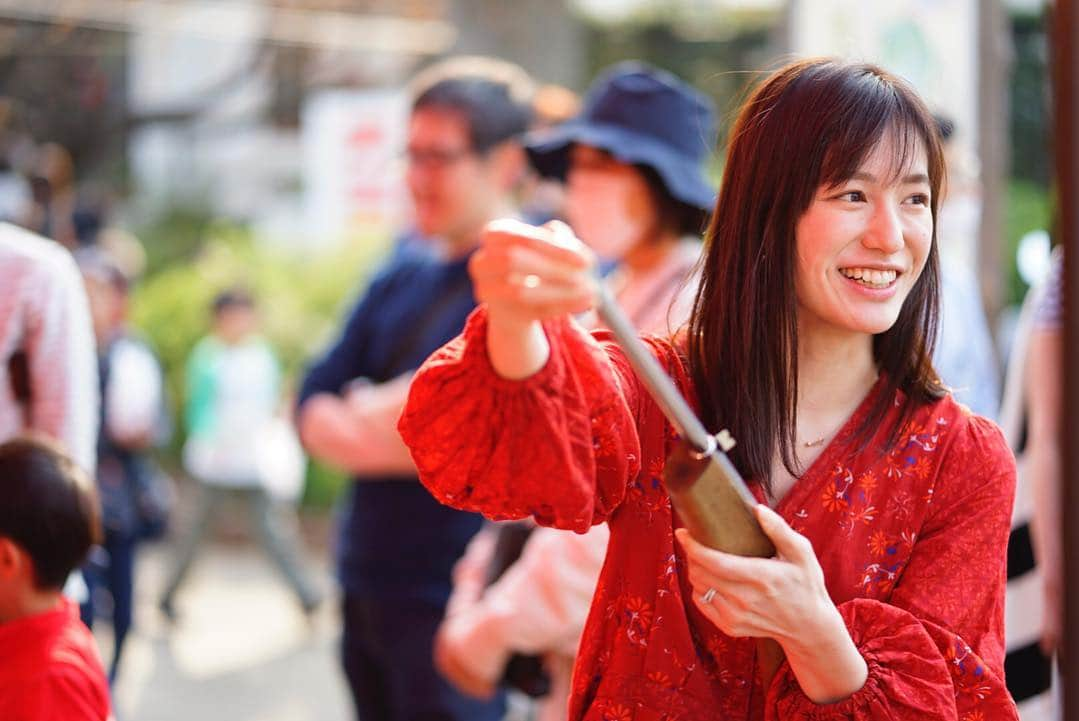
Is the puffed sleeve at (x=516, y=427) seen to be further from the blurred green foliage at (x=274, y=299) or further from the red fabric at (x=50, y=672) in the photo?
the blurred green foliage at (x=274, y=299)

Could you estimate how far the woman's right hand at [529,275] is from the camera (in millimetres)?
1312

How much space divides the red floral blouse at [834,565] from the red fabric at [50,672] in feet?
3.04

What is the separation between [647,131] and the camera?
3.09 metres

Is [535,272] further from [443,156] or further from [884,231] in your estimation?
[443,156]

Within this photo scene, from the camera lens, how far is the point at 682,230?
3.01 meters

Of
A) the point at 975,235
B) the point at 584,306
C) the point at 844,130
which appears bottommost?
the point at 975,235

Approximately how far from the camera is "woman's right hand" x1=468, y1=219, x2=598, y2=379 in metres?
1.31

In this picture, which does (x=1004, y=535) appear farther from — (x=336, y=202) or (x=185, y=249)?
(x=185, y=249)

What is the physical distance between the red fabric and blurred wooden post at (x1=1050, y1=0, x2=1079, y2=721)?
60.0 inches

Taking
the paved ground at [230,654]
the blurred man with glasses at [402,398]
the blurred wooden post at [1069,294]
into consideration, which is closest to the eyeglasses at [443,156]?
the blurred man with glasses at [402,398]

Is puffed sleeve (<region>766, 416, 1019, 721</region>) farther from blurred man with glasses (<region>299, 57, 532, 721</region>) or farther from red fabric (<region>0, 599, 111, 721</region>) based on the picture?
blurred man with glasses (<region>299, 57, 532, 721</region>)

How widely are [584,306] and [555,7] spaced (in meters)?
12.8

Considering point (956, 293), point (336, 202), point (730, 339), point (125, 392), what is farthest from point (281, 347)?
point (730, 339)

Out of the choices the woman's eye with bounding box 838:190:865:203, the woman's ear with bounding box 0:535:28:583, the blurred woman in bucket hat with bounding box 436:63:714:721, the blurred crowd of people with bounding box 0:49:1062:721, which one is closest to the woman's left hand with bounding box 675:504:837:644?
the woman's eye with bounding box 838:190:865:203
